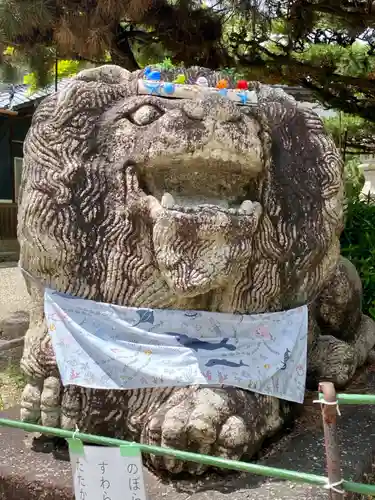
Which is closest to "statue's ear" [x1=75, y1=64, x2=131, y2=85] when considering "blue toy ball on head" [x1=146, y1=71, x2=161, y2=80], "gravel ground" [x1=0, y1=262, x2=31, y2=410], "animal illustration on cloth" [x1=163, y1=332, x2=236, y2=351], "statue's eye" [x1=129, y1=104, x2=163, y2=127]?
"blue toy ball on head" [x1=146, y1=71, x2=161, y2=80]

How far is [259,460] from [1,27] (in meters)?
3.86

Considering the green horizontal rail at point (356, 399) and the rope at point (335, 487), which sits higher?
the green horizontal rail at point (356, 399)

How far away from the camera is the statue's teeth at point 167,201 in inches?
86.4

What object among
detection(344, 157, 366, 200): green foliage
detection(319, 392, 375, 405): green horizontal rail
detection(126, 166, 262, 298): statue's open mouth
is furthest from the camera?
detection(344, 157, 366, 200): green foliage

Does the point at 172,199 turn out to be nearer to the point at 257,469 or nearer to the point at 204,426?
the point at 204,426

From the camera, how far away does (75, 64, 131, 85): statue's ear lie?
2.48 metres

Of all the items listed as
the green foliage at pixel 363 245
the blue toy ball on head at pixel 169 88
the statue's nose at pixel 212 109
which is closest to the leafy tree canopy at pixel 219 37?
the green foliage at pixel 363 245

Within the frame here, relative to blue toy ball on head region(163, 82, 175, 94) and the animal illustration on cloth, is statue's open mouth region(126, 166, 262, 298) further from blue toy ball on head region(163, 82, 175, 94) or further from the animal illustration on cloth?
blue toy ball on head region(163, 82, 175, 94)

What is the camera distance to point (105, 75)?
8.33ft

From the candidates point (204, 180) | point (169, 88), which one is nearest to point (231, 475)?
point (204, 180)

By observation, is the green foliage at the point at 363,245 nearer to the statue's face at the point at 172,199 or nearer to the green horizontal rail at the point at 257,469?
the statue's face at the point at 172,199

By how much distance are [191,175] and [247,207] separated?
9.4 inches

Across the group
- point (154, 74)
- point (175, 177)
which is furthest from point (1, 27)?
point (175, 177)

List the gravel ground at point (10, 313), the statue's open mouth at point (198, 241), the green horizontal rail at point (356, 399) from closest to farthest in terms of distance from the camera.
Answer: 1. the green horizontal rail at point (356, 399)
2. the statue's open mouth at point (198, 241)
3. the gravel ground at point (10, 313)
